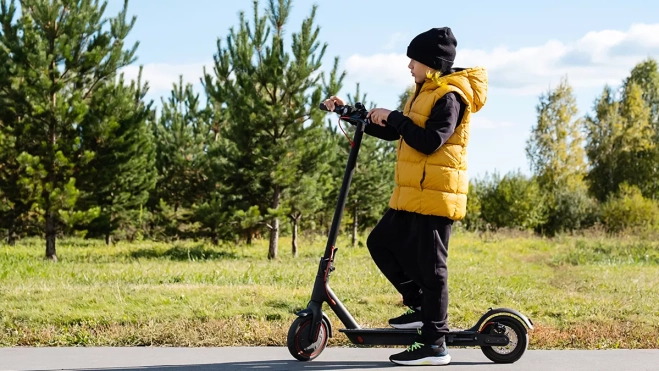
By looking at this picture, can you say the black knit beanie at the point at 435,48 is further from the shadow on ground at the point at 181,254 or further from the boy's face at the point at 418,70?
the shadow on ground at the point at 181,254

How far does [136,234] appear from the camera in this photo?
1038 inches

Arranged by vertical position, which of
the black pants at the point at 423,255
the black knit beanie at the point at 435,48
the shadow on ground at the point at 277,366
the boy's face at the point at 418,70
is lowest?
the shadow on ground at the point at 277,366

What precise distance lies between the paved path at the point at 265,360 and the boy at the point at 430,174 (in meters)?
0.29

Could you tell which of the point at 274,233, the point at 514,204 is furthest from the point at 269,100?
the point at 514,204

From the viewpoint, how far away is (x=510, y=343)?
462 centimetres

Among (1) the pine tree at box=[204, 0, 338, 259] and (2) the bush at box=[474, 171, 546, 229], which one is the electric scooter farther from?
(2) the bush at box=[474, 171, 546, 229]

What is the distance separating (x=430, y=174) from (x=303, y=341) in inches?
48.8

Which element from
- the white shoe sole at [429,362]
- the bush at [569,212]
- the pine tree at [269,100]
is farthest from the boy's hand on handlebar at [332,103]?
the bush at [569,212]

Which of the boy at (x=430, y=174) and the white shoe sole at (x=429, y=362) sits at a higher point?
the boy at (x=430, y=174)

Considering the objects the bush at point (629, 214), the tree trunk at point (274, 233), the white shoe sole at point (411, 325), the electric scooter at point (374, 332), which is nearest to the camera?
the electric scooter at point (374, 332)

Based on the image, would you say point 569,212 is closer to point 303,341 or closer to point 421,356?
point 421,356

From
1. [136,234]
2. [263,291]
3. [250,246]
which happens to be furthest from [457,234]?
[263,291]

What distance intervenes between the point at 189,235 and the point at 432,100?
21.2 m

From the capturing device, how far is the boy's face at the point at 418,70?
454 cm
